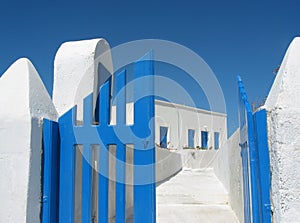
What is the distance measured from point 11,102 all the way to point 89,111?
2.15 ft

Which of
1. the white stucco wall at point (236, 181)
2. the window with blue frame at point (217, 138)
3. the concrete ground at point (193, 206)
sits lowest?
the concrete ground at point (193, 206)

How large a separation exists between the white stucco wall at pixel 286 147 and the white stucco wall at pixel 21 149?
6.09 ft

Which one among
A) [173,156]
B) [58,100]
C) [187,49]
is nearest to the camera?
[58,100]

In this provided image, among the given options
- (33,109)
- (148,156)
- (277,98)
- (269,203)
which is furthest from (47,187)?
(277,98)

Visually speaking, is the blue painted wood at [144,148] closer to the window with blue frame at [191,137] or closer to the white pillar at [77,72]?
the white pillar at [77,72]

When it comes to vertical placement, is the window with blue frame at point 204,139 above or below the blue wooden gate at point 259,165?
above

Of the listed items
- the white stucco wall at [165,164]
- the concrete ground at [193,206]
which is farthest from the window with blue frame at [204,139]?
the concrete ground at [193,206]

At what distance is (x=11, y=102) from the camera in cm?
272

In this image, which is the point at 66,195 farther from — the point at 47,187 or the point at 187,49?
the point at 187,49

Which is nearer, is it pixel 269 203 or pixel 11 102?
pixel 269 203

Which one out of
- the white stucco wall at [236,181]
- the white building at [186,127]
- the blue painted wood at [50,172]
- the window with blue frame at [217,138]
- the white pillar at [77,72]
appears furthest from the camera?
the window with blue frame at [217,138]

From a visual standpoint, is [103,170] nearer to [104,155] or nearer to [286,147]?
[104,155]

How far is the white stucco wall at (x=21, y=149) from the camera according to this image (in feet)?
8.41

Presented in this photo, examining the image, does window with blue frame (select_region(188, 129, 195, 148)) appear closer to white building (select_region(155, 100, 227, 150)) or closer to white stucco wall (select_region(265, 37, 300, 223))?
white building (select_region(155, 100, 227, 150))
